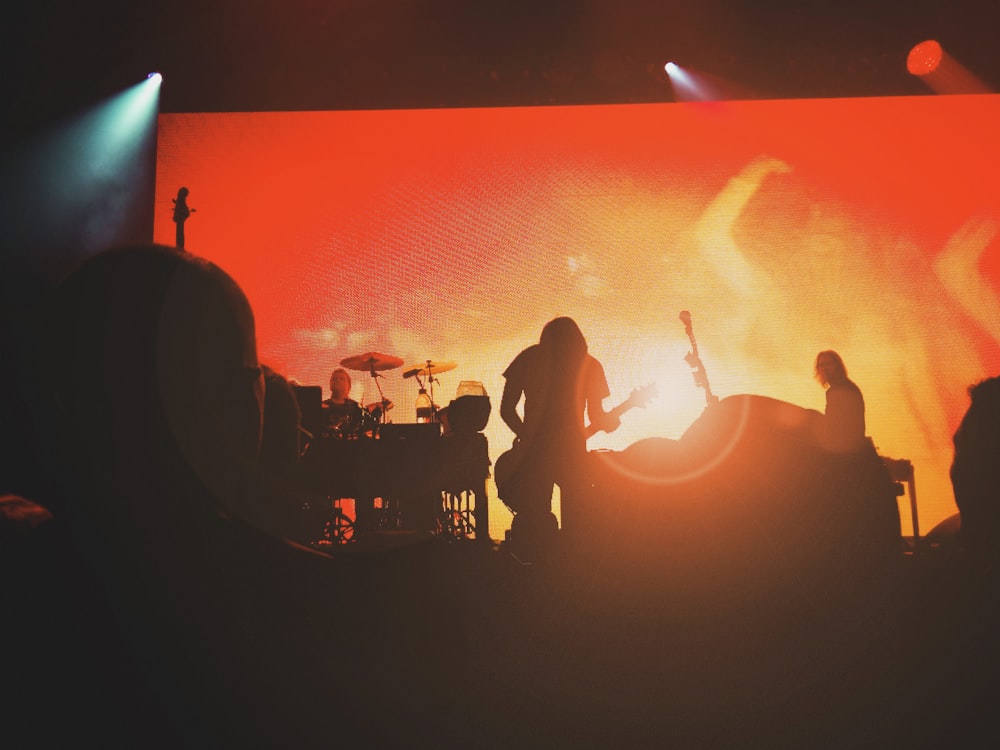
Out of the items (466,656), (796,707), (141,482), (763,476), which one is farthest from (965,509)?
(141,482)

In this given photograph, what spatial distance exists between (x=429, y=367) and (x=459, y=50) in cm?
247

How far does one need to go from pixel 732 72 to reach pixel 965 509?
13.2 ft

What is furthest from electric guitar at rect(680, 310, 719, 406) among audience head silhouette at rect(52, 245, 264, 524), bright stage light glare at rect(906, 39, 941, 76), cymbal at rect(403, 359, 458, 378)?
audience head silhouette at rect(52, 245, 264, 524)

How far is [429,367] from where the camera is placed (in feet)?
16.9

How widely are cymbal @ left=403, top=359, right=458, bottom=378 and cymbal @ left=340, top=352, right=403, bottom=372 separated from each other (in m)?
0.10

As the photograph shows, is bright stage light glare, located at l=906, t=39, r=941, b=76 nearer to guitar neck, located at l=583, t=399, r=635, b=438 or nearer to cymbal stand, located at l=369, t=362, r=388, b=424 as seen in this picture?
guitar neck, located at l=583, t=399, r=635, b=438

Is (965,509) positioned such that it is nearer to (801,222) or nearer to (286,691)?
(286,691)

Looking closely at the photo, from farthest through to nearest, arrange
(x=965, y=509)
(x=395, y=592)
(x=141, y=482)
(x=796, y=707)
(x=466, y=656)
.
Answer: (x=965, y=509) → (x=796, y=707) → (x=466, y=656) → (x=395, y=592) → (x=141, y=482)

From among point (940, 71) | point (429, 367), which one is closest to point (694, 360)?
point (429, 367)

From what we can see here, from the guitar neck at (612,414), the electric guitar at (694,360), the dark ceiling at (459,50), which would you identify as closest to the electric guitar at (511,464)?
the guitar neck at (612,414)

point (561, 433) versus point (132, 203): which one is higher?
point (132, 203)

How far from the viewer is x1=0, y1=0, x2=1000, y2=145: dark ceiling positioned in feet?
13.5

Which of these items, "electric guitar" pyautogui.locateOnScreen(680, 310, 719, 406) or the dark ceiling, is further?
"electric guitar" pyautogui.locateOnScreen(680, 310, 719, 406)

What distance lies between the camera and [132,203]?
15.6ft
